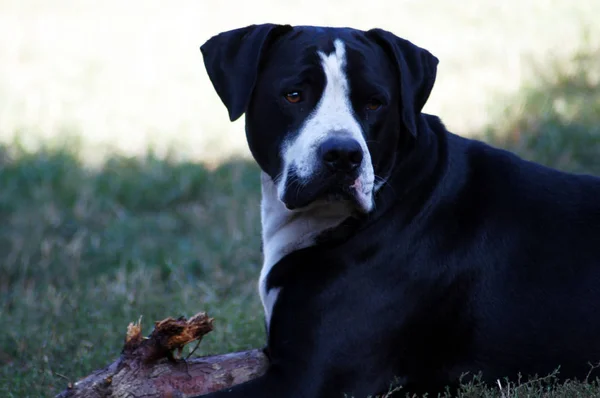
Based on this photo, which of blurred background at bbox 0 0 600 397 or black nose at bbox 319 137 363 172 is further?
blurred background at bbox 0 0 600 397

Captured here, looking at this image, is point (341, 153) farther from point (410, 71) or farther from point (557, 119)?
point (557, 119)

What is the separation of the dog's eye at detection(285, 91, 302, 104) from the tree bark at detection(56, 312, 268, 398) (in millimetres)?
824

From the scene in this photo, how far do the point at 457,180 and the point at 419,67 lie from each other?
0.44 metres

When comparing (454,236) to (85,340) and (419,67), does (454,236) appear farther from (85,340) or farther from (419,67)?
(85,340)

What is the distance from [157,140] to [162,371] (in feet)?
15.8

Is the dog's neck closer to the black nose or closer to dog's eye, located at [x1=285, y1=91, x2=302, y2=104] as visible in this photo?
the black nose

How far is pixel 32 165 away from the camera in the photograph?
769 cm

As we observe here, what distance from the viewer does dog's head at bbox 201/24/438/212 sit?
10.9 ft

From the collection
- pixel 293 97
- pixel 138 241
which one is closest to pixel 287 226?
pixel 293 97

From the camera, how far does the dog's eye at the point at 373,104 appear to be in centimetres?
347

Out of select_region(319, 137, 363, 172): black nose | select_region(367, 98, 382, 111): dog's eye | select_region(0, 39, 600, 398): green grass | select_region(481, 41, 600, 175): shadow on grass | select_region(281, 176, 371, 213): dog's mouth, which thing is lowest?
select_region(0, 39, 600, 398): green grass

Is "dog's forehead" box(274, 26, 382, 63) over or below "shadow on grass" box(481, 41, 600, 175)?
over

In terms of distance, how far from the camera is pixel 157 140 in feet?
26.8

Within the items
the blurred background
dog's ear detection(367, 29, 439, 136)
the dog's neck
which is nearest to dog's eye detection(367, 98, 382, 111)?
dog's ear detection(367, 29, 439, 136)
